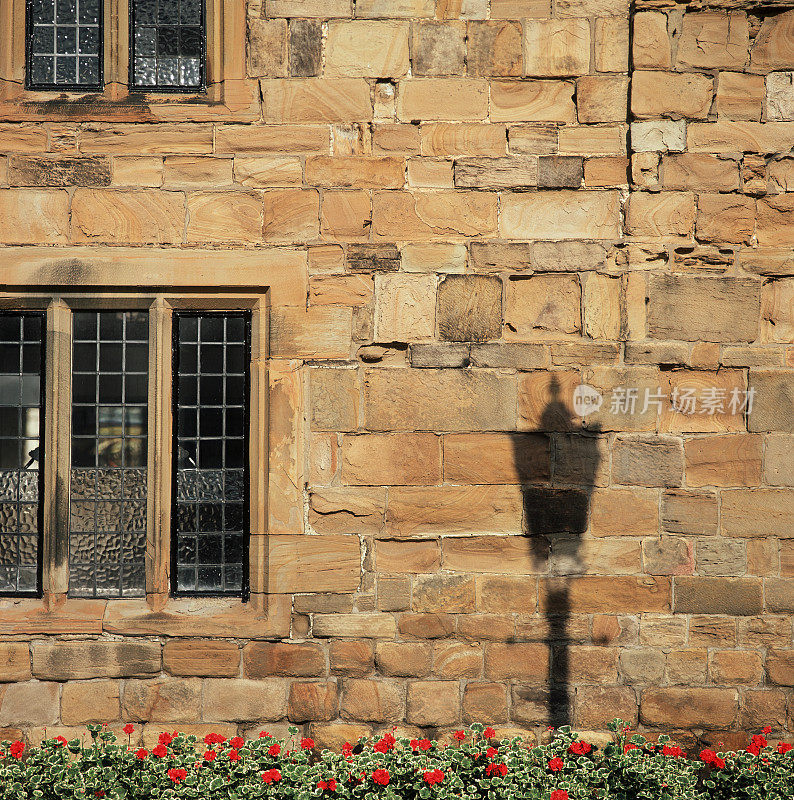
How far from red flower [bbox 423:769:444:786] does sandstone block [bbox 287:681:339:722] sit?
2.35 ft

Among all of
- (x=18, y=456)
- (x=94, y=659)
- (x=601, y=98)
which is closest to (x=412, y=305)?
(x=601, y=98)

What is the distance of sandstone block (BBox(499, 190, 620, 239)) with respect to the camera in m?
4.28

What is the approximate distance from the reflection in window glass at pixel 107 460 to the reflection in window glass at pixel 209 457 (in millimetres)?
231

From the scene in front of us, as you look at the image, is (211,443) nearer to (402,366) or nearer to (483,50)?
(402,366)

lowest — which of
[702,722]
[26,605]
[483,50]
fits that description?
[702,722]

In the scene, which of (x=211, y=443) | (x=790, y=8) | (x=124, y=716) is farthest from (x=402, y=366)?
(x=790, y=8)

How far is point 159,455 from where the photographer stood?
14.2 ft

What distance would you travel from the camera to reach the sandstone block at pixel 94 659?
4254mm

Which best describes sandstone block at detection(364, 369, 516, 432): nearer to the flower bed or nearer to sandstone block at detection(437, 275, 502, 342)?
sandstone block at detection(437, 275, 502, 342)

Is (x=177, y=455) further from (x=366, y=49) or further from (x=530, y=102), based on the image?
(x=530, y=102)

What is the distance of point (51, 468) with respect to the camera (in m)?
4.31

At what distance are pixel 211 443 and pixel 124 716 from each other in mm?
1629

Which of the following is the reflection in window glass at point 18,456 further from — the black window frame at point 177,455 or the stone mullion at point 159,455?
A: the black window frame at point 177,455

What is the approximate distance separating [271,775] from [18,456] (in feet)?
7.63
